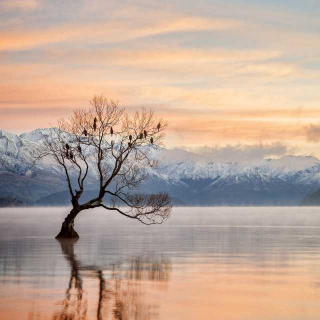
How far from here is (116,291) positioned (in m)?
26.7

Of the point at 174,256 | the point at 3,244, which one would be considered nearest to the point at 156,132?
the point at 3,244

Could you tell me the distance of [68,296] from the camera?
25.5m

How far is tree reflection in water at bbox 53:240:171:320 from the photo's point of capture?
71.8 ft

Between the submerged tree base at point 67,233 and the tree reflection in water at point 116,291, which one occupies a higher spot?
the submerged tree base at point 67,233

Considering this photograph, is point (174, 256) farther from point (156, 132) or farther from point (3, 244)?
point (156, 132)

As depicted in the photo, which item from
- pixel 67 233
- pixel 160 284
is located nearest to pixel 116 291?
pixel 160 284

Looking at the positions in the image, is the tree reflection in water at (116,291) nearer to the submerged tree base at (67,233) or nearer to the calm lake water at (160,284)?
the calm lake water at (160,284)

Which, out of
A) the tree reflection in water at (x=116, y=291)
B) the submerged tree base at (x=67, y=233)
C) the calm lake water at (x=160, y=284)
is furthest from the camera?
the submerged tree base at (x=67, y=233)

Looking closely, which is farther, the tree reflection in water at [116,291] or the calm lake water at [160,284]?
the calm lake water at [160,284]

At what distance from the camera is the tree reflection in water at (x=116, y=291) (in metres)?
21.9

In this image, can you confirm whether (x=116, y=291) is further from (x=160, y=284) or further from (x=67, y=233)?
(x=67, y=233)

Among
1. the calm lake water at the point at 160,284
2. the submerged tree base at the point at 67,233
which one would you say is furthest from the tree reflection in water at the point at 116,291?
the submerged tree base at the point at 67,233

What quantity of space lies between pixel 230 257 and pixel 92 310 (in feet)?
71.4

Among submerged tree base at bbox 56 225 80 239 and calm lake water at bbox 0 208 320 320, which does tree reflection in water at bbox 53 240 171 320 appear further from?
submerged tree base at bbox 56 225 80 239
